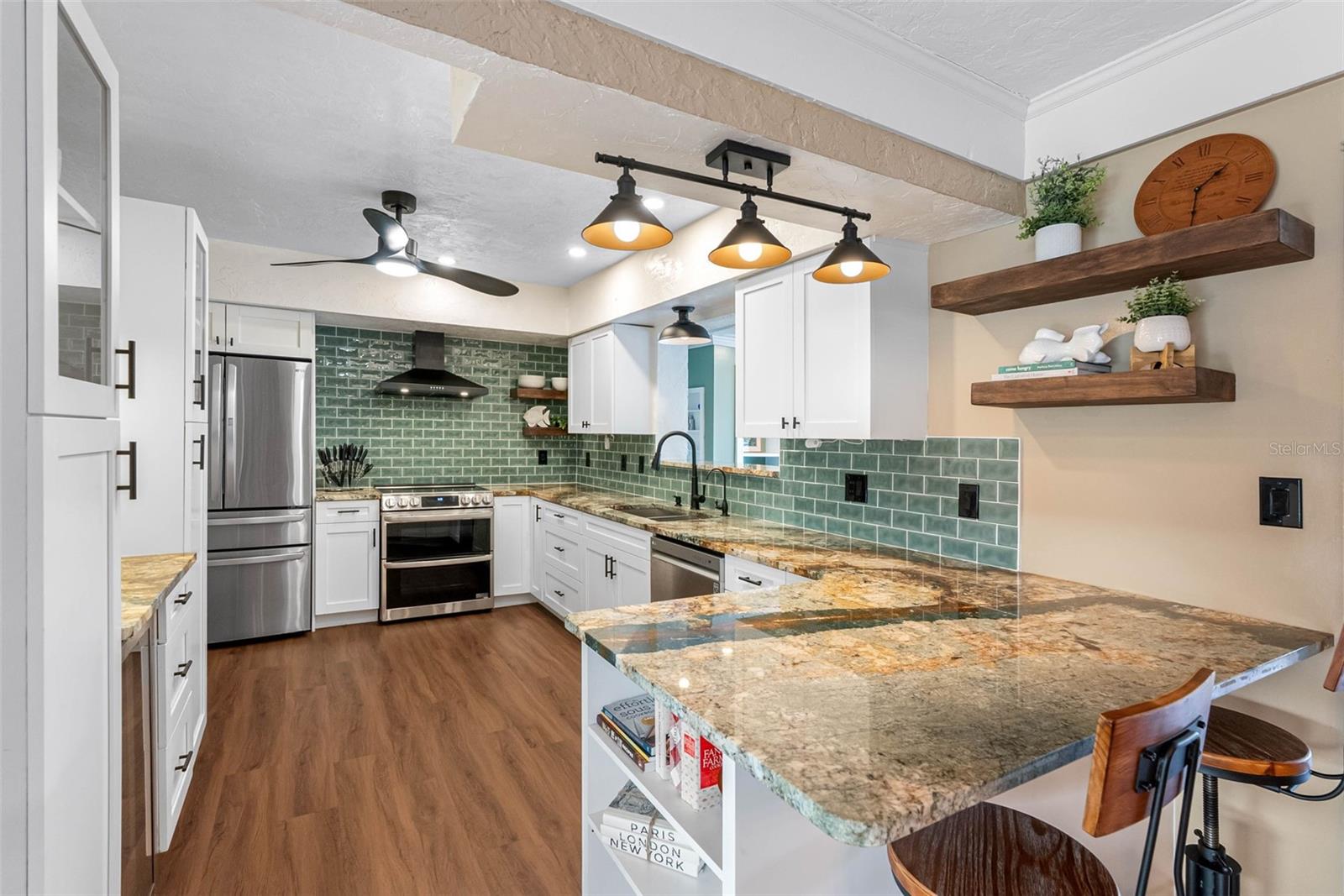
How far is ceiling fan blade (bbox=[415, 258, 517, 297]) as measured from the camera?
312 cm

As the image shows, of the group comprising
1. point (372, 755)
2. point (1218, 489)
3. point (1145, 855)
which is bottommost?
point (372, 755)

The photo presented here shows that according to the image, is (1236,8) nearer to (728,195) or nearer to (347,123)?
(728,195)

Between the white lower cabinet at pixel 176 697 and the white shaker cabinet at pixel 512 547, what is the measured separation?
2367mm

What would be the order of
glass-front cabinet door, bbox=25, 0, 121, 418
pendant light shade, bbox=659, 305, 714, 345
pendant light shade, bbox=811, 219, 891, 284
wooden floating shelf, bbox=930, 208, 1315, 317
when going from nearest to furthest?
glass-front cabinet door, bbox=25, 0, 121, 418, wooden floating shelf, bbox=930, 208, 1315, 317, pendant light shade, bbox=811, 219, 891, 284, pendant light shade, bbox=659, 305, 714, 345

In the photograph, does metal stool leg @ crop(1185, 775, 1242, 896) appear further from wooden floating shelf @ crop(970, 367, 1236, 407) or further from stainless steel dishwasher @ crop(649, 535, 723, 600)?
stainless steel dishwasher @ crop(649, 535, 723, 600)

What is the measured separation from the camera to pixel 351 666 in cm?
371

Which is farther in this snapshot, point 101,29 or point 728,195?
point 728,195

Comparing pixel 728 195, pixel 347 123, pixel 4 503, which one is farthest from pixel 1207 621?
pixel 347 123

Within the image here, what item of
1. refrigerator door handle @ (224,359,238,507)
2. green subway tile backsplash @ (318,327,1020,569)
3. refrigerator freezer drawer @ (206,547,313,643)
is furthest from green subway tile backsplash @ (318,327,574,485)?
refrigerator freezer drawer @ (206,547,313,643)

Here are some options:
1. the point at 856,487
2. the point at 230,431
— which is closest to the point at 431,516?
the point at 230,431

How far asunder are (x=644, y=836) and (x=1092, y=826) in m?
0.86

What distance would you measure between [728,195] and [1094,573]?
5.53 ft

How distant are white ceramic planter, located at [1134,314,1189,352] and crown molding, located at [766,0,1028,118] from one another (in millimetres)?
864

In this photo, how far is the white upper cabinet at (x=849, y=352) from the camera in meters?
2.48
